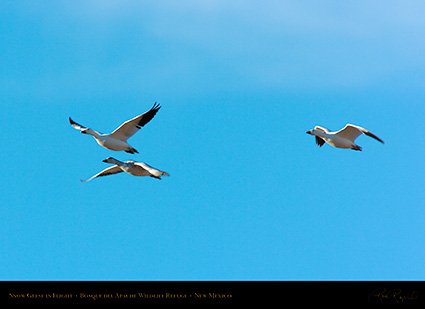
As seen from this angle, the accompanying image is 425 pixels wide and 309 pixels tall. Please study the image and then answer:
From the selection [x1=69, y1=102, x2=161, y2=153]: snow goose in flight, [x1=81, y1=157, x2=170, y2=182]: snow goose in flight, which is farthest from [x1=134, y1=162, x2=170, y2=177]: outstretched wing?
[x1=69, y1=102, x2=161, y2=153]: snow goose in flight

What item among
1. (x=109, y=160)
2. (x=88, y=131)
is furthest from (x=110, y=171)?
(x=88, y=131)

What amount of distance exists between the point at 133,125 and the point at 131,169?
1.68 metres

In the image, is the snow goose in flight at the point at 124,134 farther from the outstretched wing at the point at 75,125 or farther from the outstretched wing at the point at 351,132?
the outstretched wing at the point at 351,132

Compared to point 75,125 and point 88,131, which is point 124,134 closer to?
point 88,131

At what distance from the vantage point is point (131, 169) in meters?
30.3

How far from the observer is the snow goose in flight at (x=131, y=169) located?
1094 inches

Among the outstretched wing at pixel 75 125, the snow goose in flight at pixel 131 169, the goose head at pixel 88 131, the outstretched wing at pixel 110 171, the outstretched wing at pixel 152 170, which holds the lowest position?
the outstretched wing at pixel 152 170

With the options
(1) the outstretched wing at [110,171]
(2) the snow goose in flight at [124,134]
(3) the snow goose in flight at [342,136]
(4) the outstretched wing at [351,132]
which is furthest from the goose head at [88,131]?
(4) the outstretched wing at [351,132]

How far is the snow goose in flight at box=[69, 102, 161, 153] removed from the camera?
2988cm

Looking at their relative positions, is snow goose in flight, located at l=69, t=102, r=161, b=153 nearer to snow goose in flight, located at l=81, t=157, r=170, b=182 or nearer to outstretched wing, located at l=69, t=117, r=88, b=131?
snow goose in flight, located at l=81, t=157, r=170, b=182
